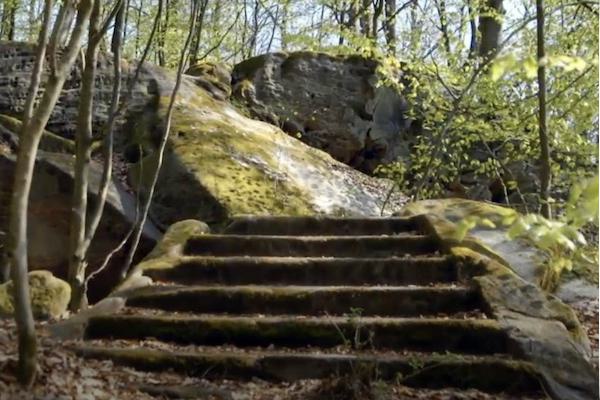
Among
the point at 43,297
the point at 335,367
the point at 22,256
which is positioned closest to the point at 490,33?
the point at 43,297

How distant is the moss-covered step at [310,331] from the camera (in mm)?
4857

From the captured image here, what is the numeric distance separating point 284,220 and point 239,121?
421cm

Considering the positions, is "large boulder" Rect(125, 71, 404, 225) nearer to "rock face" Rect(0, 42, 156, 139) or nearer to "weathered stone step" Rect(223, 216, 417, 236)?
"rock face" Rect(0, 42, 156, 139)

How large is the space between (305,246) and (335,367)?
250 centimetres

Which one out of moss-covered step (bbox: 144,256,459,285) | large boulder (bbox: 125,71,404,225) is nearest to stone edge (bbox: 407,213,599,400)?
moss-covered step (bbox: 144,256,459,285)

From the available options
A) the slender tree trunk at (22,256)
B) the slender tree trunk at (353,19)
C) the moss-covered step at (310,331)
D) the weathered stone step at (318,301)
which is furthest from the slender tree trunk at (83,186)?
the slender tree trunk at (353,19)

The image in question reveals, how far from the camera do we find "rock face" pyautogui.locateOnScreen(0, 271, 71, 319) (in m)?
5.70

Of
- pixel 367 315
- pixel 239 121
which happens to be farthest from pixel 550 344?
pixel 239 121

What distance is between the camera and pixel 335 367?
4402mm

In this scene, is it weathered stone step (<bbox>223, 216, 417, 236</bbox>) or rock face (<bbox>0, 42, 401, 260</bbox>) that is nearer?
weathered stone step (<bbox>223, 216, 417, 236</bbox>)

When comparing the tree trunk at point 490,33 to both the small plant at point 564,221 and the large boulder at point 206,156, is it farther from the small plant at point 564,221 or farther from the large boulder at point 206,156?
the small plant at point 564,221

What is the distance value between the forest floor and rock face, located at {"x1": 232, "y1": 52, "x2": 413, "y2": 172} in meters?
9.04

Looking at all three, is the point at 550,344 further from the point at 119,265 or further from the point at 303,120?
the point at 303,120

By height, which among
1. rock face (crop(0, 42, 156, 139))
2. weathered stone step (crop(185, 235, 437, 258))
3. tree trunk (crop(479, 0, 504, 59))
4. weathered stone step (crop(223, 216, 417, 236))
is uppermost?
tree trunk (crop(479, 0, 504, 59))
